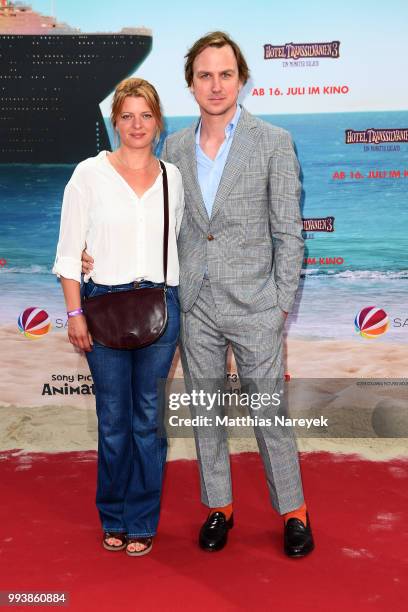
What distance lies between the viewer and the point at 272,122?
357 cm

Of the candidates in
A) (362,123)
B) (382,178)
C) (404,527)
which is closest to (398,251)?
(382,178)

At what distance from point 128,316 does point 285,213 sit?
22.8 inches

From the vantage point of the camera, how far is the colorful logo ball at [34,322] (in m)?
3.74

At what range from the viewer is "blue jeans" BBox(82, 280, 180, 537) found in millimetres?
2383

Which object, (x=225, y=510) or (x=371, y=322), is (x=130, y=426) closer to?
(x=225, y=510)

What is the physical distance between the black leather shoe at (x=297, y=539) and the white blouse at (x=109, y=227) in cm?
91

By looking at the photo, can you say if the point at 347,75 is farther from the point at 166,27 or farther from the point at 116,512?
the point at 116,512

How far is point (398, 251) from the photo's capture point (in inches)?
144

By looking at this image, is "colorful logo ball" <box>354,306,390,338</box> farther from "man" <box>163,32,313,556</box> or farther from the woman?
the woman

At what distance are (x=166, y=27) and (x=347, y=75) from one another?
0.86 meters

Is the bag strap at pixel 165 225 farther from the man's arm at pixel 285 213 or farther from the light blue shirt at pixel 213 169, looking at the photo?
the man's arm at pixel 285 213

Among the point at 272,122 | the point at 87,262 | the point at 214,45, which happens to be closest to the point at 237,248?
the point at 87,262

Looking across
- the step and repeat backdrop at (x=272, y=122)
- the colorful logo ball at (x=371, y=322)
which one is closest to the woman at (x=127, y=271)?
the step and repeat backdrop at (x=272, y=122)

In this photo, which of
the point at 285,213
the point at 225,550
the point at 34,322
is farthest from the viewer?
the point at 34,322
